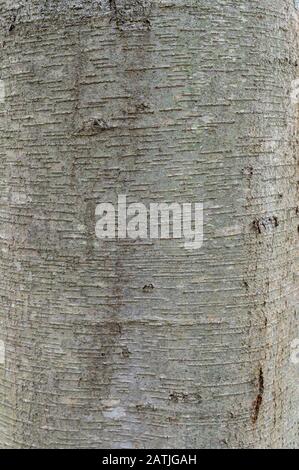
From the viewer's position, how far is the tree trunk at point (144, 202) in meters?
0.76

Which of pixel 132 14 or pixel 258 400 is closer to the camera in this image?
pixel 132 14

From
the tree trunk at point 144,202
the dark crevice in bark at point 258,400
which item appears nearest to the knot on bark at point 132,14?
the tree trunk at point 144,202

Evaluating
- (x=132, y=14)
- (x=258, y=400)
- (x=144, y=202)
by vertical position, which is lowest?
(x=258, y=400)

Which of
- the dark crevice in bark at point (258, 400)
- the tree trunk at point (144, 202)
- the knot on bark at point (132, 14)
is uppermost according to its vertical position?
the knot on bark at point (132, 14)

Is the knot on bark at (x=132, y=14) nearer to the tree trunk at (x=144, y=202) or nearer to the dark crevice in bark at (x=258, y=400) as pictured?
the tree trunk at (x=144, y=202)

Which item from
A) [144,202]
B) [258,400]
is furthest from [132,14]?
[258,400]

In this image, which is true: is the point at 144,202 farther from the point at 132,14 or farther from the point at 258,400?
the point at 258,400

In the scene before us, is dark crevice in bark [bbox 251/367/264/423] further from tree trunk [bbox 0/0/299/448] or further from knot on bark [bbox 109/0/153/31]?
knot on bark [bbox 109/0/153/31]

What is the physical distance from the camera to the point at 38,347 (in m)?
0.82

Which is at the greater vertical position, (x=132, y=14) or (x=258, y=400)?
(x=132, y=14)

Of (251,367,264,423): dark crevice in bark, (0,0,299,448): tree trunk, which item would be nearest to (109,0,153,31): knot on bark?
(0,0,299,448): tree trunk

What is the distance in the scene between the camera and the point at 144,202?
0.77 m

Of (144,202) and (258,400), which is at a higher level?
(144,202)
